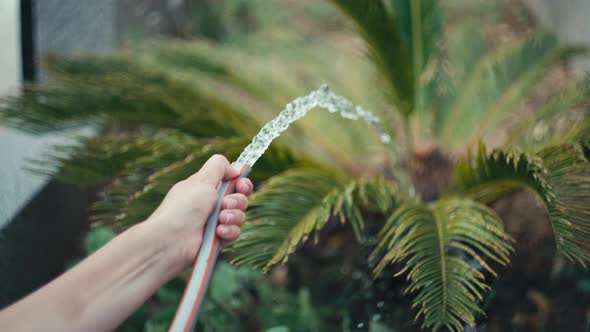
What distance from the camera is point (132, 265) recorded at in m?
1.05

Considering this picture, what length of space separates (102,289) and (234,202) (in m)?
0.33

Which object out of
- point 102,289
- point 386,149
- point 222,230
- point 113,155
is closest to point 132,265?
point 102,289

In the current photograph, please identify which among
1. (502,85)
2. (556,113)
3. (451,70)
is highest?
(451,70)

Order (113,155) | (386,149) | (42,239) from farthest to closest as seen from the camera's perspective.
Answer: (386,149) < (42,239) < (113,155)

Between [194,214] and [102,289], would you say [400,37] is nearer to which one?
[194,214]

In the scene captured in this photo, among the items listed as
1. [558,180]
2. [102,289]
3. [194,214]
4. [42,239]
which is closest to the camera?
[102,289]

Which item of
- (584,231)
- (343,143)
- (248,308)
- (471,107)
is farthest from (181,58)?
(584,231)

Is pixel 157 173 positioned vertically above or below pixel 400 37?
below

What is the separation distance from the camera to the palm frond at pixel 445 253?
1.31m

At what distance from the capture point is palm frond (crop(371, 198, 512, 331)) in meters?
1.31

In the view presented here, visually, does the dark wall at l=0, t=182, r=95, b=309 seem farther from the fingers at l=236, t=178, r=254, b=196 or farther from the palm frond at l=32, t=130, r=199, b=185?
the fingers at l=236, t=178, r=254, b=196

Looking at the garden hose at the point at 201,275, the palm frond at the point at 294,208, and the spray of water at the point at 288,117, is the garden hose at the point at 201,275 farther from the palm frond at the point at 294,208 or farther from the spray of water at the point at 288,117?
the palm frond at the point at 294,208

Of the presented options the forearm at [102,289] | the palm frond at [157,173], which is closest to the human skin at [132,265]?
the forearm at [102,289]

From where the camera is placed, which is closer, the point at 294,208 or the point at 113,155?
the point at 294,208
